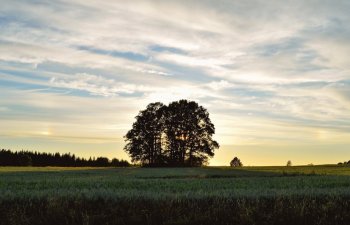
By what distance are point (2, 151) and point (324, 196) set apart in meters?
139

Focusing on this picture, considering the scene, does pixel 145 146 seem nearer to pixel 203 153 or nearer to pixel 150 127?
pixel 150 127

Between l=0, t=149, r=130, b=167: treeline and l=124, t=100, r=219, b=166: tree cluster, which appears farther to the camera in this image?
l=0, t=149, r=130, b=167: treeline

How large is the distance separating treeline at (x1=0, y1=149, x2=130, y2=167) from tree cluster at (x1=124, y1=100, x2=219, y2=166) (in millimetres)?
31960

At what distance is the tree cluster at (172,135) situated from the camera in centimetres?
9588

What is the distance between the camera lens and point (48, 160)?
151 m

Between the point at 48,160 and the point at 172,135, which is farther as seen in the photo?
the point at 48,160

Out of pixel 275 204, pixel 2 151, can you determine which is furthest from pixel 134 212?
pixel 2 151

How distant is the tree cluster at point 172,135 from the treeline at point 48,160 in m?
32.0

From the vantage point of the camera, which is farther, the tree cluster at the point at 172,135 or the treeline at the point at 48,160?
the treeline at the point at 48,160

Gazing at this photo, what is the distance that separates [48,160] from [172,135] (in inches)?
2663

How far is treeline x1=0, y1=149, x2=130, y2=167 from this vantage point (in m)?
135

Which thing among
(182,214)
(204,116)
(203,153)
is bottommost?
(182,214)

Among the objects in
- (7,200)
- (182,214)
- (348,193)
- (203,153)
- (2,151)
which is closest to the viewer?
(182,214)

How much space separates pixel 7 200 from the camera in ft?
50.7
